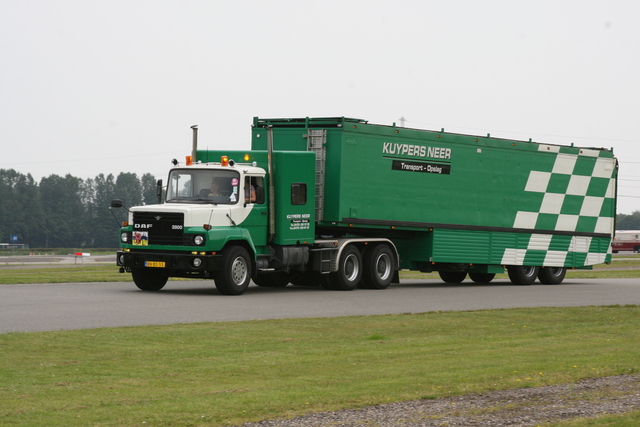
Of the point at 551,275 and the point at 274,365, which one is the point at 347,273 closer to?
the point at 551,275

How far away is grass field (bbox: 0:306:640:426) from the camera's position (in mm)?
7867

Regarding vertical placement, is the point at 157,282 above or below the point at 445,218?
below

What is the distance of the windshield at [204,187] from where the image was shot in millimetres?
20688

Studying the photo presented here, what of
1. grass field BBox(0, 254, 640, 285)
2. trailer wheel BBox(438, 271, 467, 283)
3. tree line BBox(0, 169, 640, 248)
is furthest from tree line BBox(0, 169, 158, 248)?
trailer wheel BBox(438, 271, 467, 283)

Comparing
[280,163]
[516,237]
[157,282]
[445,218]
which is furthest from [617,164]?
[157,282]

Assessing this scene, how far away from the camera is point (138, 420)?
733cm

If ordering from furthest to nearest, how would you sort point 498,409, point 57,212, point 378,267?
point 57,212
point 378,267
point 498,409

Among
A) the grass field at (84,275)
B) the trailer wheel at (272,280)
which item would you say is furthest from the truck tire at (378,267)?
the grass field at (84,275)

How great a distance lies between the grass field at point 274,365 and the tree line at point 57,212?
127m

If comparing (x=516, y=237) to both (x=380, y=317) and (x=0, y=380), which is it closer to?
(x=380, y=317)

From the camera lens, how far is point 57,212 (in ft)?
495

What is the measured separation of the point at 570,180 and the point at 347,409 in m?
21.8

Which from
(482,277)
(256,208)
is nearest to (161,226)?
(256,208)

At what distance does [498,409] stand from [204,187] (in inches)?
538
